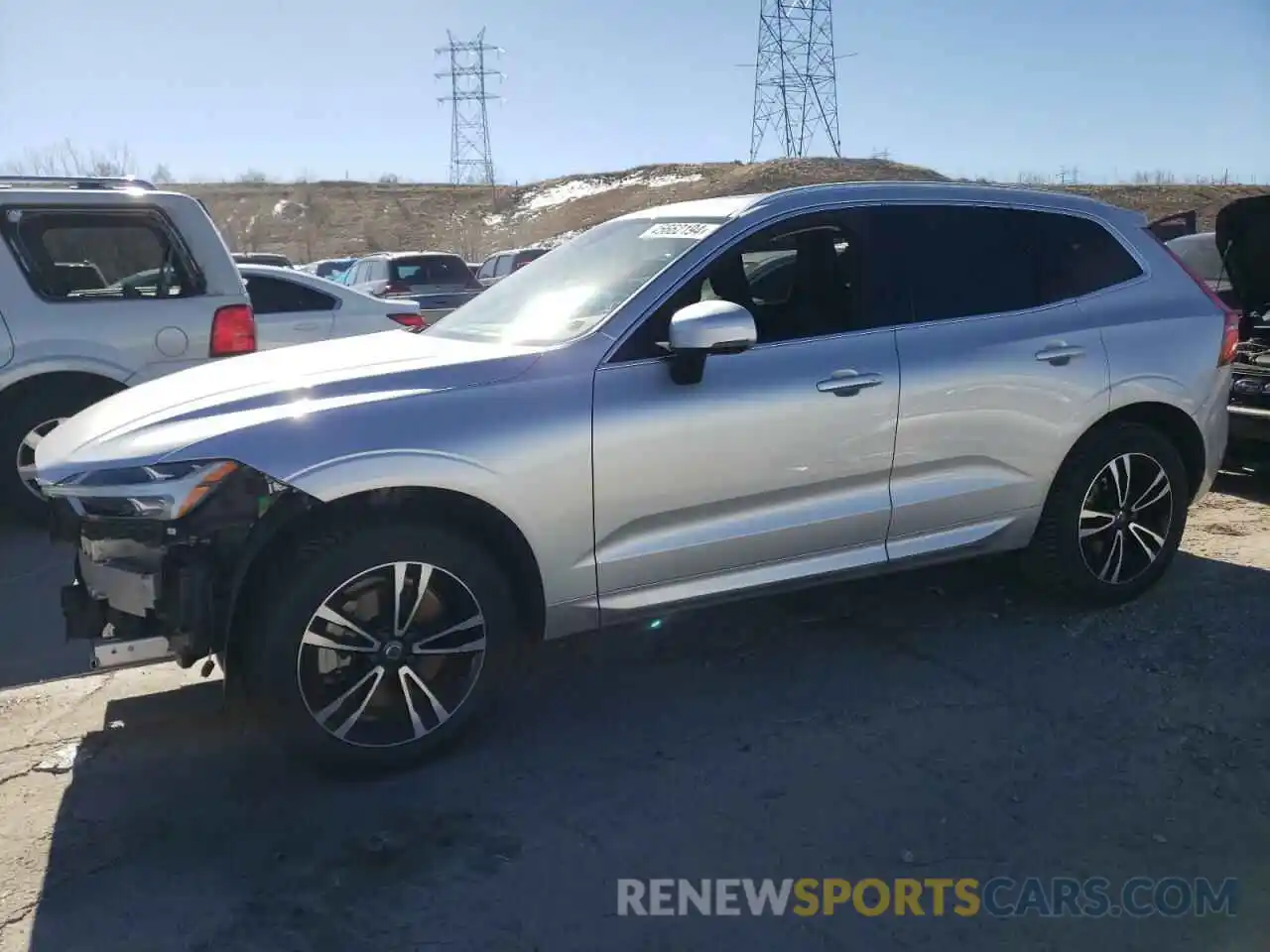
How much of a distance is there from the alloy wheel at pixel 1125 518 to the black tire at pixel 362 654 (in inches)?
103

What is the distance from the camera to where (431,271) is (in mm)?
18375

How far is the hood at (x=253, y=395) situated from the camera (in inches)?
126

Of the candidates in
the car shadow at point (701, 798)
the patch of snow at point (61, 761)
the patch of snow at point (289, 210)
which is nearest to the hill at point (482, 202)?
the patch of snow at point (289, 210)

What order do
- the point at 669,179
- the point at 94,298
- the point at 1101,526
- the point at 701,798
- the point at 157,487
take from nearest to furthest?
1. the point at 157,487
2. the point at 701,798
3. the point at 1101,526
4. the point at 94,298
5. the point at 669,179

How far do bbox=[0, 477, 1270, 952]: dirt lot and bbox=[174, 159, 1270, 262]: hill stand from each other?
40015mm

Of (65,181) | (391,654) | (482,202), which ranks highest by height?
(482,202)

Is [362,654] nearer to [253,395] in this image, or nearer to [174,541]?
[174,541]

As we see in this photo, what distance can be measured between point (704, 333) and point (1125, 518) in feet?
7.69

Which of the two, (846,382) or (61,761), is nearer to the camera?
(61,761)

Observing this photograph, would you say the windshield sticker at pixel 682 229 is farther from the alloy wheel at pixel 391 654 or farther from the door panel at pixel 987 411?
the alloy wheel at pixel 391 654

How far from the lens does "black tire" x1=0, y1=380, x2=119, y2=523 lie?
6.05 m

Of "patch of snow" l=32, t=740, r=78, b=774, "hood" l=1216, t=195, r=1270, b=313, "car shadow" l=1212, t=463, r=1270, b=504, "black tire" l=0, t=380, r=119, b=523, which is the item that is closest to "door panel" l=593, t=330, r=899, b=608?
"patch of snow" l=32, t=740, r=78, b=774

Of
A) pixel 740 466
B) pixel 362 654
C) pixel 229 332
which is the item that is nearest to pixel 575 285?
pixel 740 466

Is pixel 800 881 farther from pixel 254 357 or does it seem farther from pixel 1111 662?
pixel 254 357
